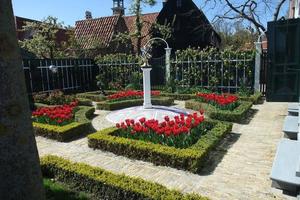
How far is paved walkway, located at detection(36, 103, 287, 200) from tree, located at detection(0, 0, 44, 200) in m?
2.23

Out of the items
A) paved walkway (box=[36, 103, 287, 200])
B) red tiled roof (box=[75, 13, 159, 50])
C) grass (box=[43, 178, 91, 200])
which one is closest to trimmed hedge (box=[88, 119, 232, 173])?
paved walkway (box=[36, 103, 287, 200])

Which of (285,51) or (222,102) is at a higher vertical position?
(285,51)

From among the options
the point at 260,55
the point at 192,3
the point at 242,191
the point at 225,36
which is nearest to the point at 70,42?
the point at 192,3

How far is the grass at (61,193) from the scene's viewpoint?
3.35 meters

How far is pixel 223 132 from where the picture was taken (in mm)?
5672

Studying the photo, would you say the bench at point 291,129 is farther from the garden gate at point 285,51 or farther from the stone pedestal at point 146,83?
the stone pedestal at point 146,83

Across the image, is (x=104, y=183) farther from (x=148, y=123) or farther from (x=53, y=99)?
(x=53, y=99)

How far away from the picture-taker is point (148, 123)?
5.61m

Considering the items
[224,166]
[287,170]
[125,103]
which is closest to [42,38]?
[125,103]

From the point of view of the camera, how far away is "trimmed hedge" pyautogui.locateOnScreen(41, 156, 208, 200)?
10.0 feet

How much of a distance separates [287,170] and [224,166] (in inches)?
49.3

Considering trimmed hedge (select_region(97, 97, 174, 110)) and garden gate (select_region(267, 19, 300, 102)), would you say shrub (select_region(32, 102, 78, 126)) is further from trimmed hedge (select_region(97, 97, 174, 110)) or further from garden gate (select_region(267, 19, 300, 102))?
garden gate (select_region(267, 19, 300, 102))

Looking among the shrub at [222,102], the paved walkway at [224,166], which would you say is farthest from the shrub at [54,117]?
the shrub at [222,102]

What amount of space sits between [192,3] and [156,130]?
2019cm
